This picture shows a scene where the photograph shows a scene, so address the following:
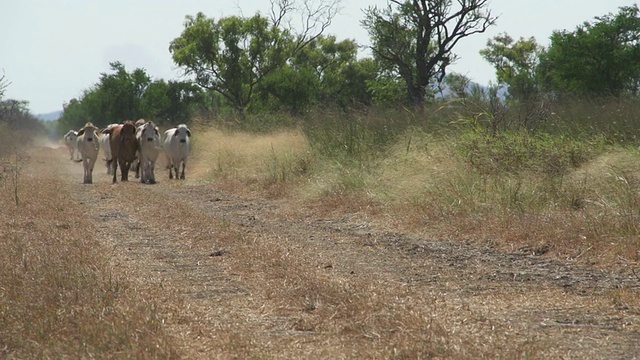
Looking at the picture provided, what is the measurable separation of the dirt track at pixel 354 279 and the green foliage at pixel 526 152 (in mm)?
2123

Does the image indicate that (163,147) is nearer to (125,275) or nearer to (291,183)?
(291,183)

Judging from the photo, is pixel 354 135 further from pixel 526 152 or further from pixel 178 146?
pixel 178 146

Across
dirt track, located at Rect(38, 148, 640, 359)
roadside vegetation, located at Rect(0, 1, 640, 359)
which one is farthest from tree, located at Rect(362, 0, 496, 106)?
dirt track, located at Rect(38, 148, 640, 359)

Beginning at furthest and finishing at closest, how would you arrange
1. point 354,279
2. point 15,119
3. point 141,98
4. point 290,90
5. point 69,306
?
1. point 15,119
2. point 141,98
3. point 290,90
4. point 354,279
5. point 69,306

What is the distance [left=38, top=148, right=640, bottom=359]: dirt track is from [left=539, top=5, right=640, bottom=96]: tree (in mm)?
20580

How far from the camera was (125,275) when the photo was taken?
22.9 ft

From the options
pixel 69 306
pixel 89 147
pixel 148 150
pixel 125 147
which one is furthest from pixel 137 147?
pixel 69 306

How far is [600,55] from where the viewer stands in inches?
1211

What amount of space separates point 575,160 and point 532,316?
676 cm

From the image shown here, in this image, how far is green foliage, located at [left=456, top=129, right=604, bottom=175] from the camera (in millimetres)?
11891

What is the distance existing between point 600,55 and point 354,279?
85.6 ft

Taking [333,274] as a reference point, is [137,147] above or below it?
above

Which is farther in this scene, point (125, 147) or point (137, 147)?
point (137, 147)

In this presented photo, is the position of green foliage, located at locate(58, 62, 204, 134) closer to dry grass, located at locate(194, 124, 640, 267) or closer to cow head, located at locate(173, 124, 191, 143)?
cow head, located at locate(173, 124, 191, 143)
